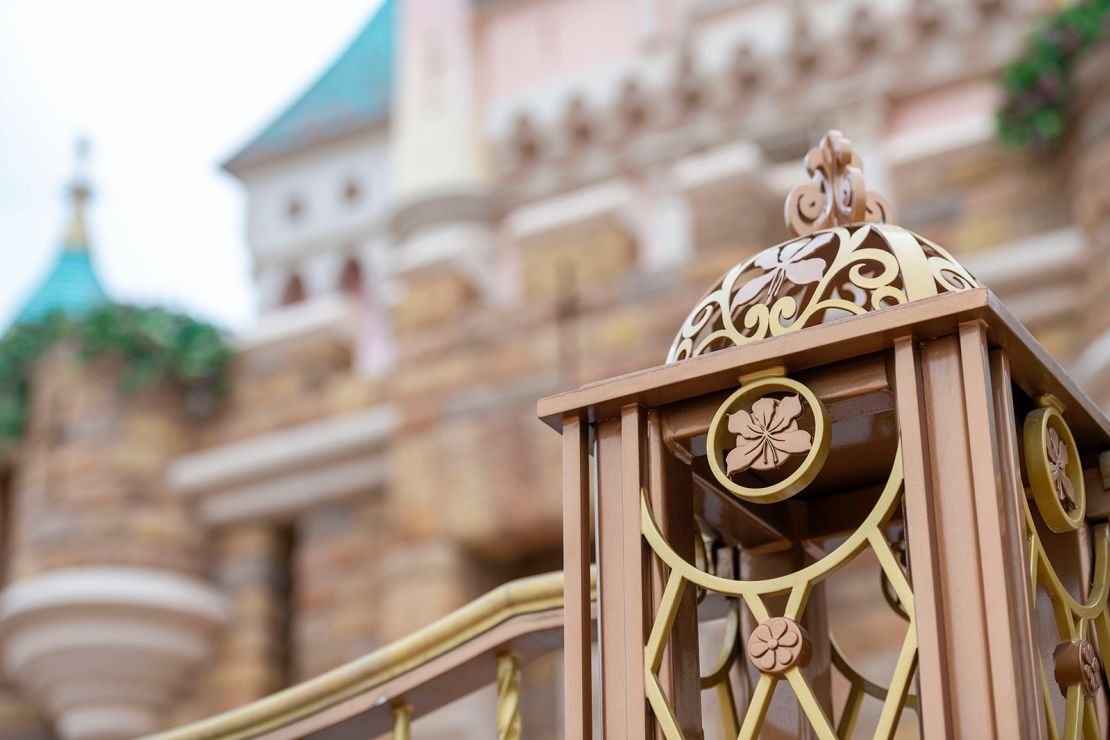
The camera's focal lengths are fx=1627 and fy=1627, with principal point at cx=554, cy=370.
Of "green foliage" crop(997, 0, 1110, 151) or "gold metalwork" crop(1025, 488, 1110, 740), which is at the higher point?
"green foliage" crop(997, 0, 1110, 151)

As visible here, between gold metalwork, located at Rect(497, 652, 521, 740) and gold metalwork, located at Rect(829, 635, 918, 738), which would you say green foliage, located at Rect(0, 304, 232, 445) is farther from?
gold metalwork, located at Rect(829, 635, 918, 738)

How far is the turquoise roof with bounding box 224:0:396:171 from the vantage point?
7.21 metres

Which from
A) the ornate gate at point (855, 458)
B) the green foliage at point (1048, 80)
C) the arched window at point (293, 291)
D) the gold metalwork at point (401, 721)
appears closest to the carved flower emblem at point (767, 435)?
the ornate gate at point (855, 458)

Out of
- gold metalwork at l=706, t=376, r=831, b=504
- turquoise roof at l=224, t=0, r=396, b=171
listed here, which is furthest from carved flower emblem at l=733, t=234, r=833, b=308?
turquoise roof at l=224, t=0, r=396, b=171

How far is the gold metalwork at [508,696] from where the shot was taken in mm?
1459

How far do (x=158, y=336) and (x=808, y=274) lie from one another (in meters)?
4.88

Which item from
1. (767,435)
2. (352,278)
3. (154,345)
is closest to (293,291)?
(352,278)

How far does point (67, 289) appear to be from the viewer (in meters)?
6.65

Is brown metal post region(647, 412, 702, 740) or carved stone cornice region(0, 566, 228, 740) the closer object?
brown metal post region(647, 412, 702, 740)

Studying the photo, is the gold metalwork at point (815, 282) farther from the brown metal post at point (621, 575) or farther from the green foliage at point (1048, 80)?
the green foliage at point (1048, 80)

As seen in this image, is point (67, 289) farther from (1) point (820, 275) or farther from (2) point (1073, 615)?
(2) point (1073, 615)

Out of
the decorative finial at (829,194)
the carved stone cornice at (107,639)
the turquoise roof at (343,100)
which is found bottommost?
the decorative finial at (829,194)

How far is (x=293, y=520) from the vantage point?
19.0ft

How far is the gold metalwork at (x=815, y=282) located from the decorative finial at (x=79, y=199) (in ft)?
19.9
